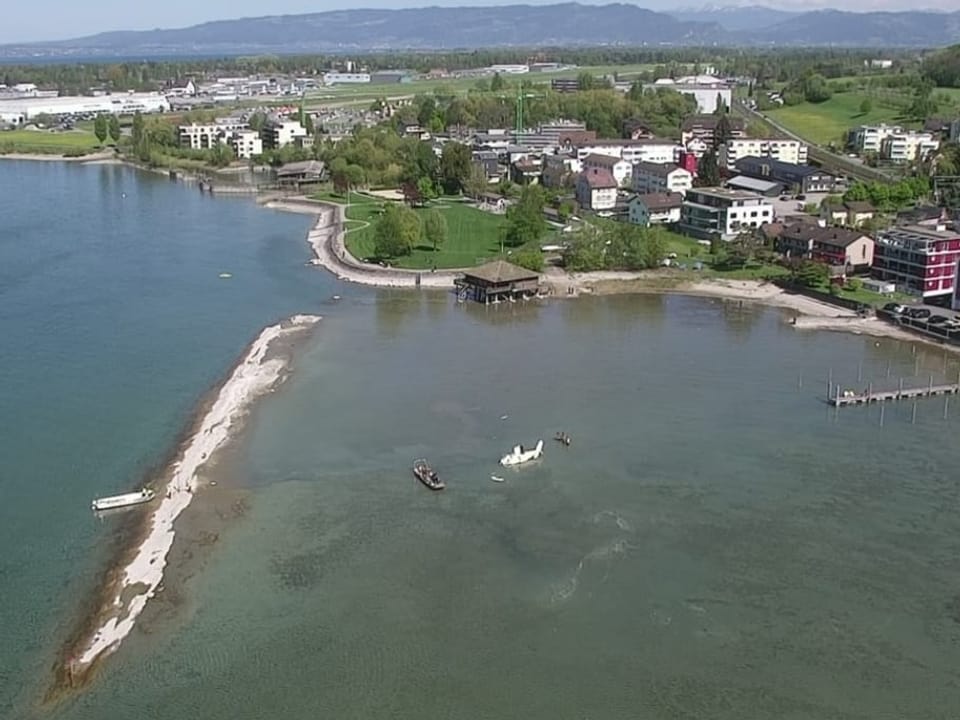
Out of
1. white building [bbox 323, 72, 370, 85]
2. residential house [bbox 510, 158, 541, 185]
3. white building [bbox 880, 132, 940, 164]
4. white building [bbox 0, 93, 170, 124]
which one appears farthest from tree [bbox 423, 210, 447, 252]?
white building [bbox 323, 72, 370, 85]

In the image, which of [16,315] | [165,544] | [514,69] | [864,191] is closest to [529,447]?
[165,544]

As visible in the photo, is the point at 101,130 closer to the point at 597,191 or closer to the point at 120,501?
the point at 597,191

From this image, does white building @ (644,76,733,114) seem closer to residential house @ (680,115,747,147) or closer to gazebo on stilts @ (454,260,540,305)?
residential house @ (680,115,747,147)

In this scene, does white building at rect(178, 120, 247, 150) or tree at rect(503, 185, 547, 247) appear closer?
tree at rect(503, 185, 547, 247)

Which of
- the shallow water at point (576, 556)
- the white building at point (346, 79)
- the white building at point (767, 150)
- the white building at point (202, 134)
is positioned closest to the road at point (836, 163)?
the white building at point (767, 150)

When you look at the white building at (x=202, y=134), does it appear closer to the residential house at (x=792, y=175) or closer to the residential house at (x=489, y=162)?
the residential house at (x=489, y=162)

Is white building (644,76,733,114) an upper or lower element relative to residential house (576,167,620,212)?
upper

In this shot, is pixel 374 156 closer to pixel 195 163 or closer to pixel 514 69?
pixel 195 163
